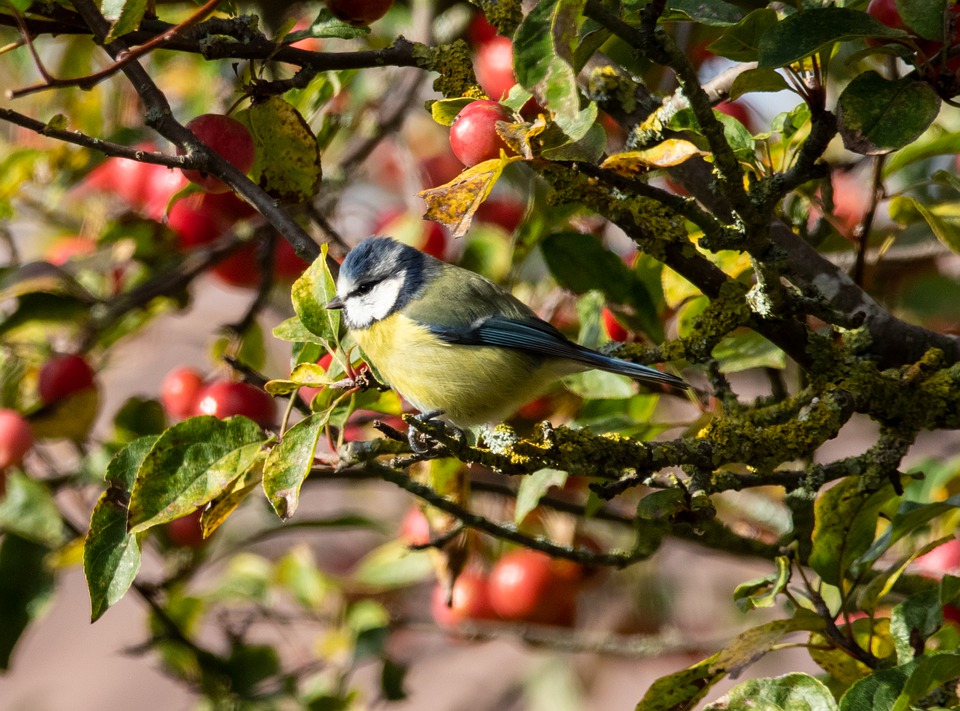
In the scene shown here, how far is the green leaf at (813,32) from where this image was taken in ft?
4.20

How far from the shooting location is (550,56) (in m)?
1.14

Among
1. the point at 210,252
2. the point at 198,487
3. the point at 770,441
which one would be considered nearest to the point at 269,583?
the point at 210,252

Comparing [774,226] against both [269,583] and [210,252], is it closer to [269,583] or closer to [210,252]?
[210,252]

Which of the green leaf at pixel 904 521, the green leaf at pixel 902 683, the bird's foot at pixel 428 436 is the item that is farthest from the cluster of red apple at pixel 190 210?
the green leaf at pixel 902 683

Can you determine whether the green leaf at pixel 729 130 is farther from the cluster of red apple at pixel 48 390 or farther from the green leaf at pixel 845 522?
the cluster of red apple at pixel 48 390

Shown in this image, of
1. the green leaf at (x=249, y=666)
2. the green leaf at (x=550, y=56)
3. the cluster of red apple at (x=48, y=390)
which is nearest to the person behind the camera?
the green leaf at (x=550, y=56)

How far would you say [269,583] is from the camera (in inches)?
115

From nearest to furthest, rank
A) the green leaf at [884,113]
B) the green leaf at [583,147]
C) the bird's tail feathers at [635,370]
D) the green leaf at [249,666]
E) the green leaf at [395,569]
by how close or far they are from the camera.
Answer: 1. the green leaf at [583,147]
2. the green leaf at [884,113]
3. the bird's tail feathers at [635,370]
4. the green leaf at [249,666]
5. the green leaf at [395,569]

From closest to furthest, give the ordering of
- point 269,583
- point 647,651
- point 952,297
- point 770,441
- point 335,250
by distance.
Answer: point 770,441 → point 335,250 → point 952,297 → point 647,651 → point 269,583

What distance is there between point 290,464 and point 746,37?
35.5 inches

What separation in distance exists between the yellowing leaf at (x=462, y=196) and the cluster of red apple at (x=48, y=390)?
143cm

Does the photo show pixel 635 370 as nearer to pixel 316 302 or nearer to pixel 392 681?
pixel 316 302

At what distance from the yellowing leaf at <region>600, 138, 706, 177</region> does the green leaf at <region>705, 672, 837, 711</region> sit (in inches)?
27.9

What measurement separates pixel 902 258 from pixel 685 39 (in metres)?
0.80
